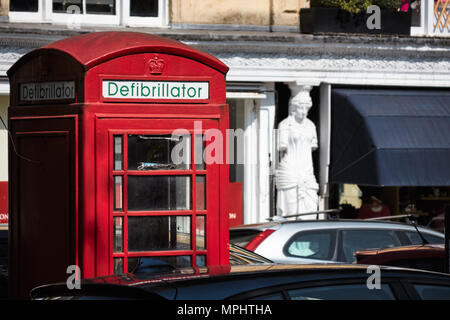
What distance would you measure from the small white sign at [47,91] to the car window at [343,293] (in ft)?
8.74

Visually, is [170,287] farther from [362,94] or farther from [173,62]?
[362,94]

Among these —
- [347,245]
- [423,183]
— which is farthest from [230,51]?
[347,245]

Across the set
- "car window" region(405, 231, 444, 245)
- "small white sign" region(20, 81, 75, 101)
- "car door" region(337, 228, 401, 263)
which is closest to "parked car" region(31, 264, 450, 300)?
"small white sign" region(20, 81, 75, 101)

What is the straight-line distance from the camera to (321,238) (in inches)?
403

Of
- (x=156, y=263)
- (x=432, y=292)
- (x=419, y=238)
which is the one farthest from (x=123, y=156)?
(x=419, y=238)

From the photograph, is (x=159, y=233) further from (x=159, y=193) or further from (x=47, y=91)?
(x=47, y=91)

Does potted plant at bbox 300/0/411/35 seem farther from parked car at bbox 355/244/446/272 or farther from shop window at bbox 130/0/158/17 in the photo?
parked car at bbox 355/244/446/272

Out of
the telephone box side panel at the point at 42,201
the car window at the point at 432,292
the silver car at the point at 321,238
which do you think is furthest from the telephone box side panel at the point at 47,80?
the silver car at the point at 321,238

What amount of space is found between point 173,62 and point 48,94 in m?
0.96

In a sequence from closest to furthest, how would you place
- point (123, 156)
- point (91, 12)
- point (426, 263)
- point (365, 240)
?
point (123, 156)
point (426, 263)
point (365, 240)
point (91, 12)

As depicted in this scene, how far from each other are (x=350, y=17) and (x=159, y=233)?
950 centimetres

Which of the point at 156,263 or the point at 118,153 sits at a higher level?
the point at 118,153

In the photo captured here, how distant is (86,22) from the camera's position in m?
14.6

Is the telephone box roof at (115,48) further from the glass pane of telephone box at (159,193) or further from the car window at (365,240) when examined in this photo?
the car window at (365,240)
